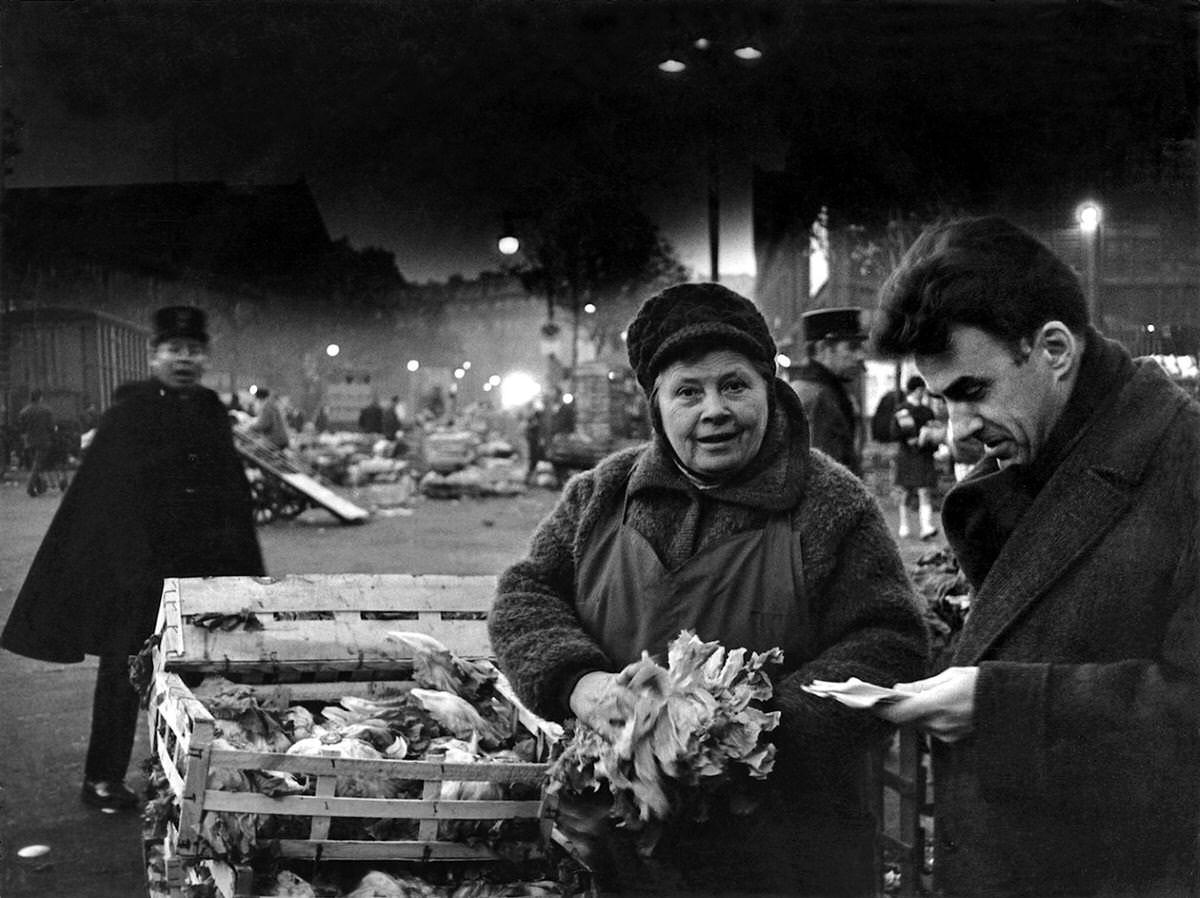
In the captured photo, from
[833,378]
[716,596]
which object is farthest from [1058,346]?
[833,378]

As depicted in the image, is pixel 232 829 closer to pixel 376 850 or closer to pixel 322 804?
pixel 322 804

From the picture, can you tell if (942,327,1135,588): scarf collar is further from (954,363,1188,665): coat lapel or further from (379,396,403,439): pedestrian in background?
(379,396,403,439): pedestrian in background

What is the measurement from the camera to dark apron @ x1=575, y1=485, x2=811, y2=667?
8.13 feet

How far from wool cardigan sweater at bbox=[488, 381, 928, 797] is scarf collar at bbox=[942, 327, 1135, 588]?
15 cm

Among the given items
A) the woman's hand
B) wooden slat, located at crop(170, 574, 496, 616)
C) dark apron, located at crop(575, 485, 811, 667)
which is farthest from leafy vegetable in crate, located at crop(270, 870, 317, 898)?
wooden slat, located at crop(170, 574, 496, 616)

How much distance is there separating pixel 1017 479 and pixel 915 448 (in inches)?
66.7

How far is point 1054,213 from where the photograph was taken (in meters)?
3.53

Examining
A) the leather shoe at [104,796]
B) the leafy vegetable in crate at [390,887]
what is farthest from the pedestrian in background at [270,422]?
the leafy vegetable in crate at [390,887]

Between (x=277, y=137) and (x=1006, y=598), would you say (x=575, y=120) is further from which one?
(x=1006, y=598)

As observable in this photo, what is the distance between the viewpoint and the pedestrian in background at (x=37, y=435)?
11.5 feet

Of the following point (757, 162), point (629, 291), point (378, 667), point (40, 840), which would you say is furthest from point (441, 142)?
point (40, 840)

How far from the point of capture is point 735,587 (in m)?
2.50

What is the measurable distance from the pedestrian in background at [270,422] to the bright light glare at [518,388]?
72cm

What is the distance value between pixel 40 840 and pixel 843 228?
3.13m
